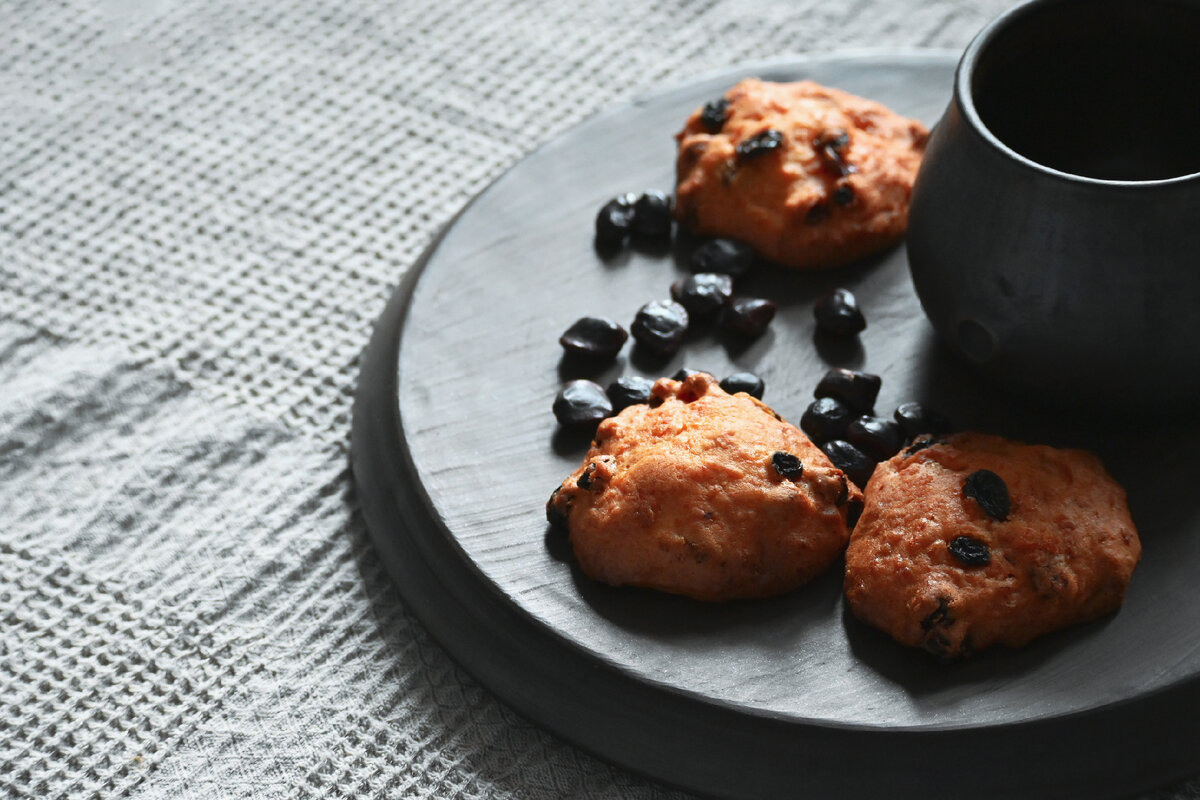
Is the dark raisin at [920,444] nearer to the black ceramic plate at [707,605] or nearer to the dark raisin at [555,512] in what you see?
the black ceramic plate at [707,605]

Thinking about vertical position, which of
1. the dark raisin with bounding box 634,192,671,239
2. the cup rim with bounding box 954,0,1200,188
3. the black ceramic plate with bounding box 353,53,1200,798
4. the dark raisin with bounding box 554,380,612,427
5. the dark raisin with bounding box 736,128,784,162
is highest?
the cup rim with bounding box 954,0,1200,188

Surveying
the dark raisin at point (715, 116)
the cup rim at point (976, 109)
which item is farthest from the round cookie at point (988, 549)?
the dark raisin at point (715, 116)

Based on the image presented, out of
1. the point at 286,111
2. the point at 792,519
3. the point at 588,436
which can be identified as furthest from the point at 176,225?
the point at 792,519

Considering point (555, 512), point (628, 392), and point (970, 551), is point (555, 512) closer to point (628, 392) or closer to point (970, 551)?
point (628, 392)

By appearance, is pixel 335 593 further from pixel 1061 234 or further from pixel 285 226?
pixel 1061 234

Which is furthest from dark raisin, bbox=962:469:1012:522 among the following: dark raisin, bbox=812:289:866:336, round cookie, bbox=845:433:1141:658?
dark raisin, bbox=812:289:866:336

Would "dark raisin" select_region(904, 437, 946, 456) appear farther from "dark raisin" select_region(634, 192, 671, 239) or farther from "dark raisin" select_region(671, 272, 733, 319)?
"dark raisin" select_region(634, 192, 671, 239)
